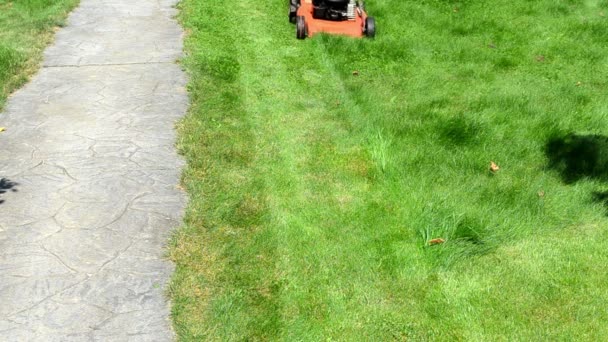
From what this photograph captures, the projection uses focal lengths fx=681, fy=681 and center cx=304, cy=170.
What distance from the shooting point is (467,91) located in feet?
24.7

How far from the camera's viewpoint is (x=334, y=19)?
909cm

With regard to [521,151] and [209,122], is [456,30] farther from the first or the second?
[209,122]

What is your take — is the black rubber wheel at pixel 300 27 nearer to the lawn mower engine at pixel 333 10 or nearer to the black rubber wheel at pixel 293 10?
the lawn mower engine at pixel 333 10

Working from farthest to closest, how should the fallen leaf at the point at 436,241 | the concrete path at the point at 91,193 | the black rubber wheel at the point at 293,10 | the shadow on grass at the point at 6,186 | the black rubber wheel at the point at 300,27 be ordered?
the black rubber wheel at the point at 293,10, the black rubber wheel at the point at 300,27, the shadow on grass at the point at 6,186, the fallen leaf at the point at 436,241, the concrete path at the point at 91,193

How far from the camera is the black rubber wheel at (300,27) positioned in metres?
8.80

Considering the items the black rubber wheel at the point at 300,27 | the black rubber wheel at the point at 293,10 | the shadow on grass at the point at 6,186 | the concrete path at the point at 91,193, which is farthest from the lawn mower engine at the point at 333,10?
the shadow on grass at the point at 6,186

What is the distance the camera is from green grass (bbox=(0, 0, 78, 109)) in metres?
7.56

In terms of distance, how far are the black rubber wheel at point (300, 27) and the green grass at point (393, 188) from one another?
103 mm

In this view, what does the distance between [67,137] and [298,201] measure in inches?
93.9

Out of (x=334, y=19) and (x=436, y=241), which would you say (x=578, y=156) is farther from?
(x=334, y=19)

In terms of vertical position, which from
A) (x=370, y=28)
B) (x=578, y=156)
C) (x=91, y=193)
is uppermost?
(x=370, y=28)

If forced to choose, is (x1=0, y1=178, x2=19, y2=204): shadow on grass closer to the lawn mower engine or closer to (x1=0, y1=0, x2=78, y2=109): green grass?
(x1=0, y1=0, x2=78, y2=109): green grass

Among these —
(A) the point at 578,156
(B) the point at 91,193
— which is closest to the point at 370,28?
(A) the point at 578,156

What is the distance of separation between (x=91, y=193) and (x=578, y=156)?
4237 millimetres
